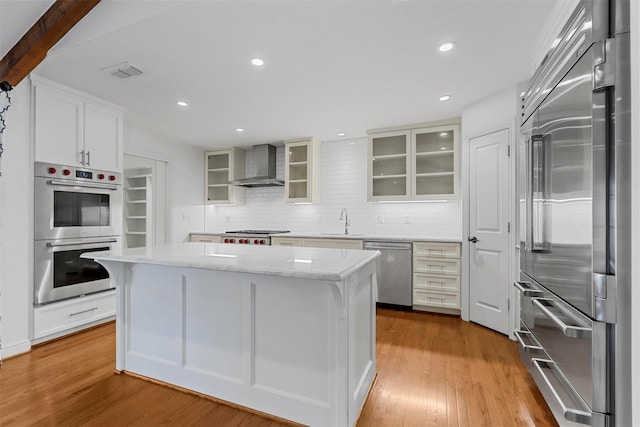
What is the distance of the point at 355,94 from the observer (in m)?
2.98

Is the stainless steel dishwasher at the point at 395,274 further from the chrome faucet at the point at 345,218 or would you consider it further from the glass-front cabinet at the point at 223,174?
the glass-front cabinet at the point at 223,174

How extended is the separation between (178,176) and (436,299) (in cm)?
429

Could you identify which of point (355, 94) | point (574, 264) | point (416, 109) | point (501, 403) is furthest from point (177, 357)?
point (416, 109)

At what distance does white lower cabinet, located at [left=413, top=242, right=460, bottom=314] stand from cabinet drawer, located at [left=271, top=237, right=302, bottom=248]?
1.63 meters

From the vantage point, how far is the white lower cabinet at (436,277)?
3.45 metres

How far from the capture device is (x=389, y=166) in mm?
4168

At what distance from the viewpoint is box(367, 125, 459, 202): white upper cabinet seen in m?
3.79

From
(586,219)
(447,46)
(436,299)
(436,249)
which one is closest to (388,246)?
(436,249)

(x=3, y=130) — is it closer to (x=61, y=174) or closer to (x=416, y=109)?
(x=61, y=174)

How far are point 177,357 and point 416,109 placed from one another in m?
3.37

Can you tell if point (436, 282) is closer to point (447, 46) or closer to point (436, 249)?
point (436, 249)

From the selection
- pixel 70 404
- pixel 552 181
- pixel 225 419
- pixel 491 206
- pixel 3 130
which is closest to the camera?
pixel 552 181

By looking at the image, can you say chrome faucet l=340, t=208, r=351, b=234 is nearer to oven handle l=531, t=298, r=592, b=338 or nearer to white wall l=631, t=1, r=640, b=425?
oven handle l=531, t=298, r=592, b=338

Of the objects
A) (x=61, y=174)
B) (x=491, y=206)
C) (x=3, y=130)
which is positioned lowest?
(x=491, y=206)
